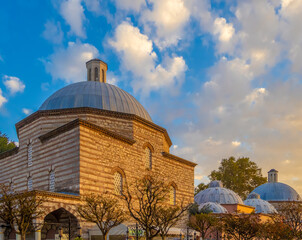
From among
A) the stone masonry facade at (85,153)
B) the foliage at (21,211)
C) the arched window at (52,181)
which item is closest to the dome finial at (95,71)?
the stone masonry facade at (85,153)

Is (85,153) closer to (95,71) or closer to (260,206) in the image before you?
(95,71)

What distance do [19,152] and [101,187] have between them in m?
6.69

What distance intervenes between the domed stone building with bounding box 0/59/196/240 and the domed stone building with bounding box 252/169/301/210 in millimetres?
23488

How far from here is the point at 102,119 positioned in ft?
63.1

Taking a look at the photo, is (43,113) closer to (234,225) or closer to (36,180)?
(36,180)

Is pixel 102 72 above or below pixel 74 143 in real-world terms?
above

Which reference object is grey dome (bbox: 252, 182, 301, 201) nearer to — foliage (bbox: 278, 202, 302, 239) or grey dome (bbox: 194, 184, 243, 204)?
grey dome (bbox: 194, 184, 243, 204)

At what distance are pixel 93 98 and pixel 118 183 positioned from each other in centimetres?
550

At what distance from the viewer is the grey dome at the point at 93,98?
2022 centimetres

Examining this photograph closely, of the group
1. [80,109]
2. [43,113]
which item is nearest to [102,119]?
[80,109]

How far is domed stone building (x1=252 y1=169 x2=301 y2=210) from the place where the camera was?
43625mm

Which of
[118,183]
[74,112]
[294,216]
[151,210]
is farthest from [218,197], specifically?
[151,210]

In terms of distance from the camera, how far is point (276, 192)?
146 feet


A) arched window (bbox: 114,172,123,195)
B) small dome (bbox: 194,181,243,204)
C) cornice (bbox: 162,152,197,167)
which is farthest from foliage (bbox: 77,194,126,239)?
small dome (bbox: 194,181,243,204)
